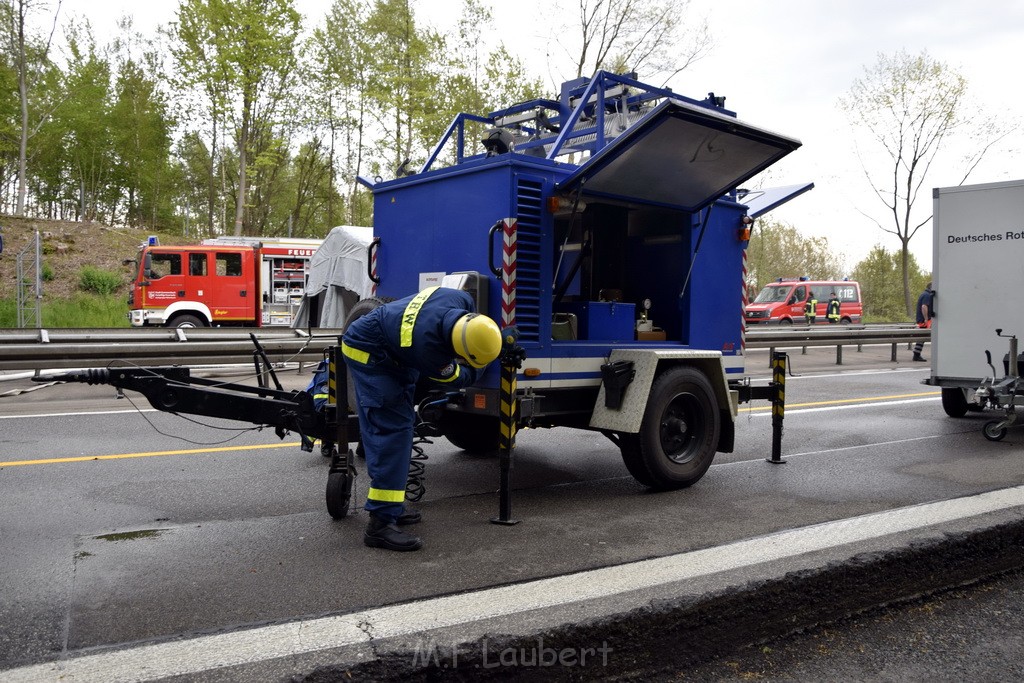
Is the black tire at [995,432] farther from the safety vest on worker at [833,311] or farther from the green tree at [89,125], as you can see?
the green tree at [89,125]

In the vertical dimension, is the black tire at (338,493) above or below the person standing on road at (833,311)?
below

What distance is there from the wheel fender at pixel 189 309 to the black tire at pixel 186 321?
3.4 inches

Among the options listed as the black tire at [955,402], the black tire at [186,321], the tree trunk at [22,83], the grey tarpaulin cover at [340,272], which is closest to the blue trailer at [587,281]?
the black tire at [955,402]

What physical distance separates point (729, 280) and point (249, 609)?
191 inches

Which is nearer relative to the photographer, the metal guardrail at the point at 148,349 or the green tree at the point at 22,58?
the metal guardrail at the point at 148,349

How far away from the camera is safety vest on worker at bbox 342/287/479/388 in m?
4.28

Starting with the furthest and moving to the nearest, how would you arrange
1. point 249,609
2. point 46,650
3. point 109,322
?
point 109,322 < point 249,609 < point 46,650

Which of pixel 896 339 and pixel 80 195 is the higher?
pixel 80 195

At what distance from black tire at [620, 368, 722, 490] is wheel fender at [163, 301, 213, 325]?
16.9 m

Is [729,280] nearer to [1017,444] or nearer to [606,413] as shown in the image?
[606,413]

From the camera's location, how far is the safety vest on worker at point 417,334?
4277 mm

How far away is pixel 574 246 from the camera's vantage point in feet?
22.4

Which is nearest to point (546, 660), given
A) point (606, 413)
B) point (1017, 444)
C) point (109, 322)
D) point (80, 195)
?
point (606, 413)

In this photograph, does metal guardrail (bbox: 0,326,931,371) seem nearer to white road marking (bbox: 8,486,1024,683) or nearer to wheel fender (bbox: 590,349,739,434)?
wheel fender (bbox: 590,349,739,434)
